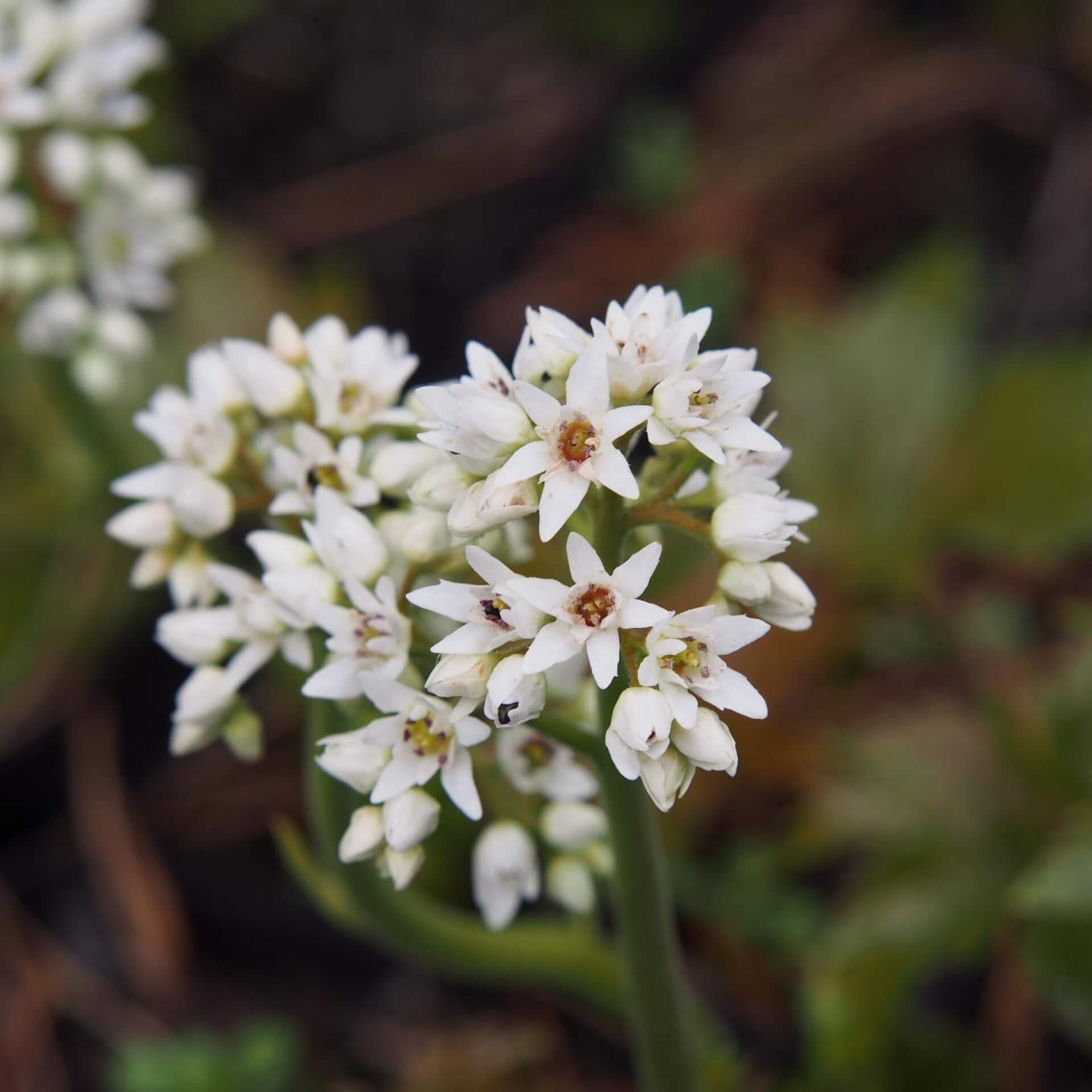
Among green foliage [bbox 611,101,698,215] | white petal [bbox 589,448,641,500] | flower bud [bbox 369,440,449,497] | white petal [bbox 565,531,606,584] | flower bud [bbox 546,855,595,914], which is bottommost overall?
flower bud [bbox 546,855,595,914]

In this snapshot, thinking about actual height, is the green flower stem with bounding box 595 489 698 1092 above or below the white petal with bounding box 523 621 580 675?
below

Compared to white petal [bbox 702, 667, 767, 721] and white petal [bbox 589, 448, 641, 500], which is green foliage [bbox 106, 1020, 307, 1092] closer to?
white petal [bbox 702, 667, 767, 721]

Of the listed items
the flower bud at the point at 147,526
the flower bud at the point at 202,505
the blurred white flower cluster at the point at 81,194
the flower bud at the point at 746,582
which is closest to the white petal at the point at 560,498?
the flower bud at the point at 746,582

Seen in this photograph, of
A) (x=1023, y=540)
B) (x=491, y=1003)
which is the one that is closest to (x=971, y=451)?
(x=1023, y=540)

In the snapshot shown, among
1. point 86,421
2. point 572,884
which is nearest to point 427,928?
point 572,884

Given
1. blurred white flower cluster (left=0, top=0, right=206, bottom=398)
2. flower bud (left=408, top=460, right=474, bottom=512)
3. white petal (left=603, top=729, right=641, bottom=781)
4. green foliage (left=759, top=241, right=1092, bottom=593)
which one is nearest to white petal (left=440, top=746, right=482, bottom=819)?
white petal (left=603, top=729, right=641, bottom=781)

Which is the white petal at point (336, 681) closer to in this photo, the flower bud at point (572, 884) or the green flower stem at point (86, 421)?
the flower bud at point (572, 884)
